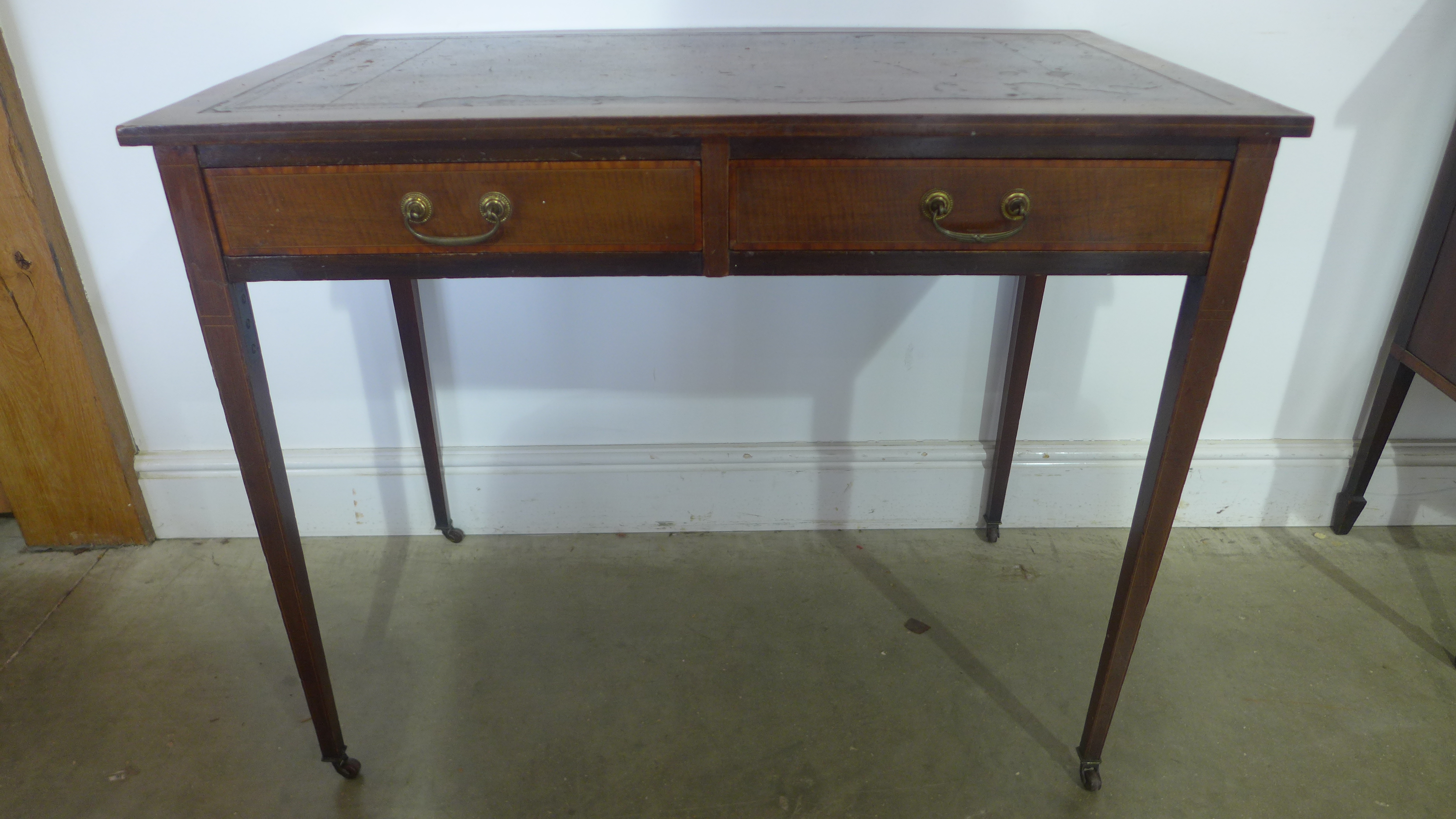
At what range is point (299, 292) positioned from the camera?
5.02ft

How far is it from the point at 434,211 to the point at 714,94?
30cm

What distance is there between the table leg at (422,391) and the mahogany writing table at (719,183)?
0.49 metres

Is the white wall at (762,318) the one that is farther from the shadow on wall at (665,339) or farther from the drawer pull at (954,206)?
the drawer pull at (954,206)

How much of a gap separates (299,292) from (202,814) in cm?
81

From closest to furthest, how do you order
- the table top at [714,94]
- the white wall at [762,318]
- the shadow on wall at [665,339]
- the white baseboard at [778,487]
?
the table top at [714,94] < the white wall at [762,318] < the shadow on wall at [665,339] < the white baseboard at [778,487]

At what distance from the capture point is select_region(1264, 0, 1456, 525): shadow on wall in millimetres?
1385

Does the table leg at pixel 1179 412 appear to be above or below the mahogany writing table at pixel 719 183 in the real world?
below

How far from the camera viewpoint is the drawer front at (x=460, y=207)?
86cm

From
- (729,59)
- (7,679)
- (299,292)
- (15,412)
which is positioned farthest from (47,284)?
(729,59)

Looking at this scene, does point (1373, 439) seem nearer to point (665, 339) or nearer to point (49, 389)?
point (665, 339)

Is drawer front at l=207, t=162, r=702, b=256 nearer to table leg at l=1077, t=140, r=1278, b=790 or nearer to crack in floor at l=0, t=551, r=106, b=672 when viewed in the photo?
table leg at l=1077, t=140, r=1278, b=790

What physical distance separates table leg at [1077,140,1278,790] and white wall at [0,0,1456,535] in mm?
584

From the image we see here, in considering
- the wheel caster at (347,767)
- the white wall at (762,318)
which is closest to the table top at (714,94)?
the white wall at (762,318)

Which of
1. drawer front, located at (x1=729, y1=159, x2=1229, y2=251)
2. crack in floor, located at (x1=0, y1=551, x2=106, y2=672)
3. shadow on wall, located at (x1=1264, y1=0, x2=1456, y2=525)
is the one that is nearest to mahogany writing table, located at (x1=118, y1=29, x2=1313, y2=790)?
drawer front, located at (x1=729, y1=159, x2=1229, y2=251)
